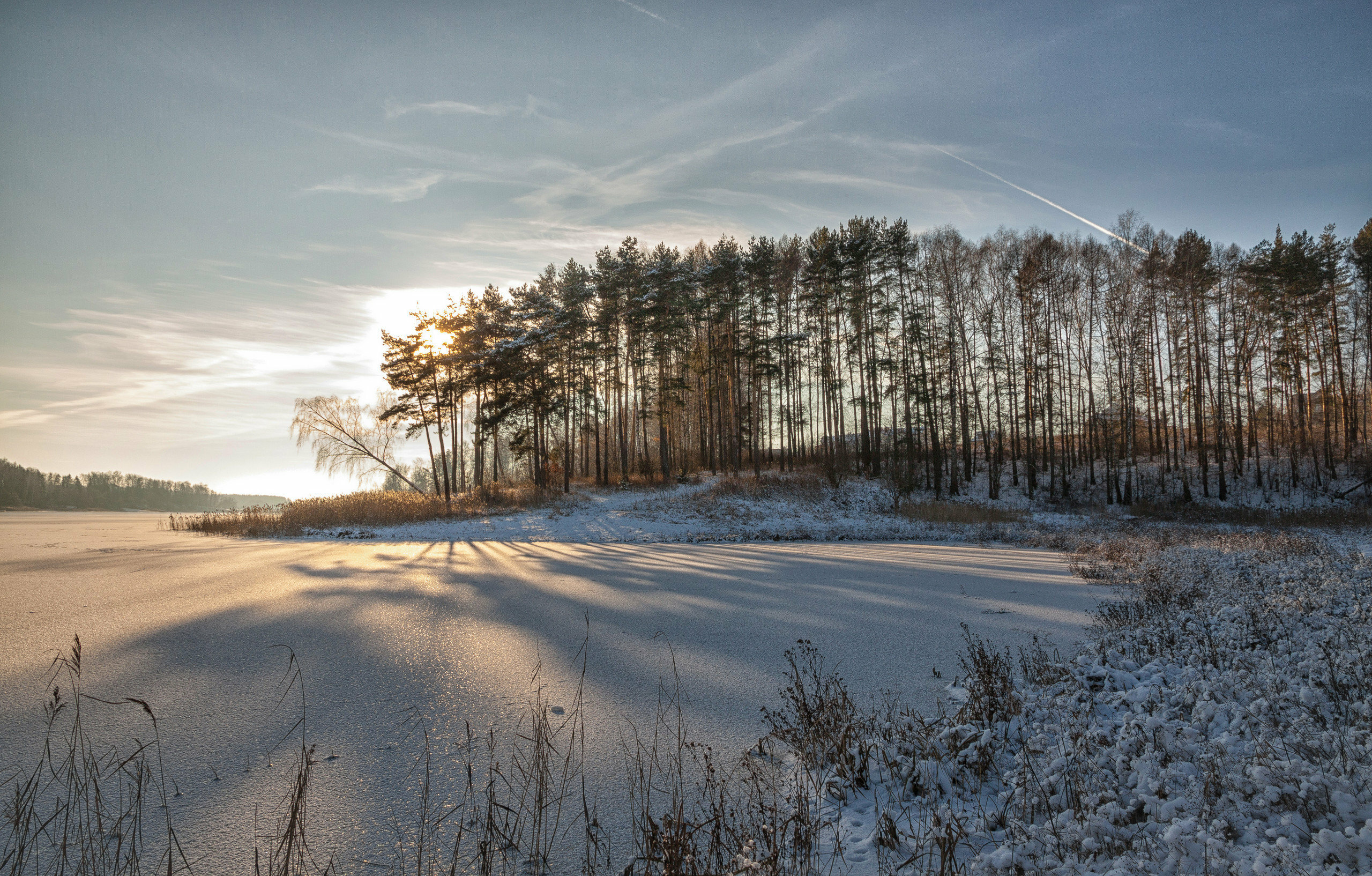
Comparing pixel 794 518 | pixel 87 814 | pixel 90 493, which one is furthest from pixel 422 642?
pixel 90 493

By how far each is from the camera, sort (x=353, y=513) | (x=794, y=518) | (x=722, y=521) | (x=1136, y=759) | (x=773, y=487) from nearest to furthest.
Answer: (x=1136, y=759) < (x=722, y=521) < (x=794, y=518) < (x=353, y=513) < (x=773, y=487)

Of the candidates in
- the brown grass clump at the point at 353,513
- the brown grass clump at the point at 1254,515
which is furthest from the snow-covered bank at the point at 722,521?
the brown grass clump at the point at 1254,515

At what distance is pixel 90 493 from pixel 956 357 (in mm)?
109361

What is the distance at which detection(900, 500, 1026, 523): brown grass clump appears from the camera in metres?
21.4

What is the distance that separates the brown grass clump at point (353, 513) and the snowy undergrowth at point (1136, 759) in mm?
19929

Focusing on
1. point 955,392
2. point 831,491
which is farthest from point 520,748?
point 955,392

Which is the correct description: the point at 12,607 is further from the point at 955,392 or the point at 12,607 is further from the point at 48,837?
the point at 955,392

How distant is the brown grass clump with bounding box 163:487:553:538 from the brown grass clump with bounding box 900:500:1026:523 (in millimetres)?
15671

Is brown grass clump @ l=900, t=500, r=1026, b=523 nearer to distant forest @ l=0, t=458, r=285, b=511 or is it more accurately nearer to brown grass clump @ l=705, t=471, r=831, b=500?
brown grass clump @ l=705, t=471, r=831, b=500

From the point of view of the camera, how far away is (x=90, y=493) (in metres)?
78.7

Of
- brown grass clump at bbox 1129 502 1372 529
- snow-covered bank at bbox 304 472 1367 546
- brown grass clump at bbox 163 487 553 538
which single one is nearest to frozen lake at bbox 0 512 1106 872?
snow-covered bank at bbox 304 472 1367 546

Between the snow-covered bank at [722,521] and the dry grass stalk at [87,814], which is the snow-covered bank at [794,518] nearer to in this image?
the snow-covered bank at [722,521]

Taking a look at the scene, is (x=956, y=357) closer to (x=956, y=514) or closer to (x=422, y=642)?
(x=956, y=514)

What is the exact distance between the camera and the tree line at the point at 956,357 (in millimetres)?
27047
